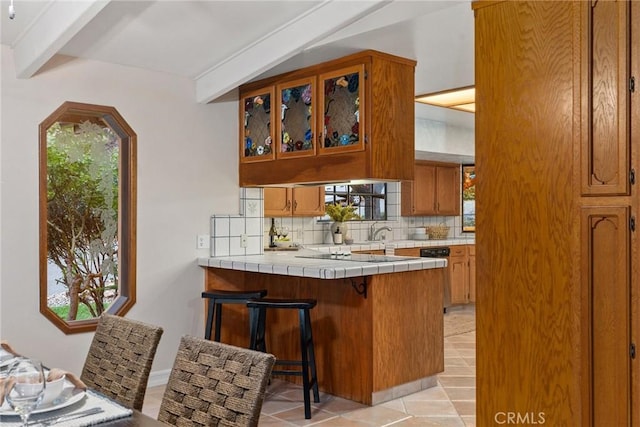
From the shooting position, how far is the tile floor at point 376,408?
143 inches

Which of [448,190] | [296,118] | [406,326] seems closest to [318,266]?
[406,326]

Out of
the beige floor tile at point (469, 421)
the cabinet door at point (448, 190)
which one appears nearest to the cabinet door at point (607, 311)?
the beige floor tile at point (469, 421)

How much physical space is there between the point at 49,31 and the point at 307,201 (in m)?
3.63

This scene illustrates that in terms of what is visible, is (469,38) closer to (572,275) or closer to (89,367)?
(572,275)

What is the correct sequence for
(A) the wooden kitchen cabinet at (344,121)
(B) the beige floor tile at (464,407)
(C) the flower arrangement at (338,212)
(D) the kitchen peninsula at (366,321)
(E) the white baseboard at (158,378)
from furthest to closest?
(C) the flower arrangement at (338,212), (E) the white baseboard at (158,378), (A) the wooden kitchen cabinet at (344,121), (D) the kitchen peninsula at (366,321), (B) the beige floor tile at (464,407)

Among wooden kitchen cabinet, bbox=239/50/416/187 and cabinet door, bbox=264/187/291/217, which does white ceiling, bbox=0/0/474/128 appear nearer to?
wooden kitchen cabinet, bbox=239/50/416/187

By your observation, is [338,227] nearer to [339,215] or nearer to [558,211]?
[339,215]

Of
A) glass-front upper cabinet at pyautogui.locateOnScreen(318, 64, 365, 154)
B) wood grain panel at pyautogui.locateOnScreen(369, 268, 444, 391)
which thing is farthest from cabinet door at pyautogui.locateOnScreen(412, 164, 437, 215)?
glass-front upper cabinet at pyautogui.locateOnScreen(318, 64, 365, 154)

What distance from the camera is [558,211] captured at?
251 centimetres

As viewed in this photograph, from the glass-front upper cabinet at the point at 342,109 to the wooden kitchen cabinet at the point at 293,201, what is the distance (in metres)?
1.82

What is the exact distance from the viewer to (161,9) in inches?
136

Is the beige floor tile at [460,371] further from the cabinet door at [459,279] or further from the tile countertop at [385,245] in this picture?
the cabinet door at [459,279]

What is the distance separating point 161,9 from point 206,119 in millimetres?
1349

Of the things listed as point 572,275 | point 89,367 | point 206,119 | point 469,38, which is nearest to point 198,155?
point 206,119
